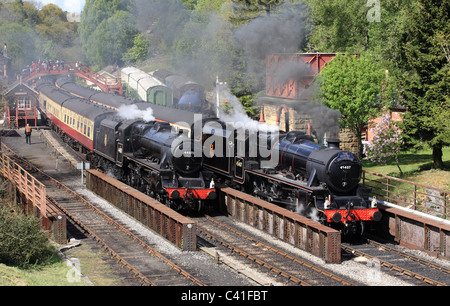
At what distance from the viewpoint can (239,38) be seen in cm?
4075

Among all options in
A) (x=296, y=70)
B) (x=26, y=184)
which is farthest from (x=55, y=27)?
(x=26, y=184)

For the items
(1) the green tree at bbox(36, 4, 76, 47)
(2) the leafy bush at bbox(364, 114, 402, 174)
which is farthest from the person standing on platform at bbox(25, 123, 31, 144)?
(1) the green tree at bbox(36, 4, 76, 47)

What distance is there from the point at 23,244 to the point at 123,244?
353 centimetres

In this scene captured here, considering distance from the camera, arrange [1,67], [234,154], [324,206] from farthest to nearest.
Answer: [1,67] → [234,154] → [324,206]

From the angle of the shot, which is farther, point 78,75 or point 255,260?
point 78,75

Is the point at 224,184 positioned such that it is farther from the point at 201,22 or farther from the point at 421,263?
the point at 201,22

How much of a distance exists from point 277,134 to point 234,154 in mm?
2474

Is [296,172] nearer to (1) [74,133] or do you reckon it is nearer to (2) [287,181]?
(2) [287,181]

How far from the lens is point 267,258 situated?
1666 centimetres

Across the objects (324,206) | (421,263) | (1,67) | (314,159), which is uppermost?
(1,67)

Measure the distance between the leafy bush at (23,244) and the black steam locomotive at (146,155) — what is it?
19.8 ft

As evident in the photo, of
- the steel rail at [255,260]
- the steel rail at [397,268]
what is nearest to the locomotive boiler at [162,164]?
the steel rail at [255,260]

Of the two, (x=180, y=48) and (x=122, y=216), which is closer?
(x=122, y=216)

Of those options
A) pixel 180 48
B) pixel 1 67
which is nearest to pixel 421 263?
pixel 180 48
